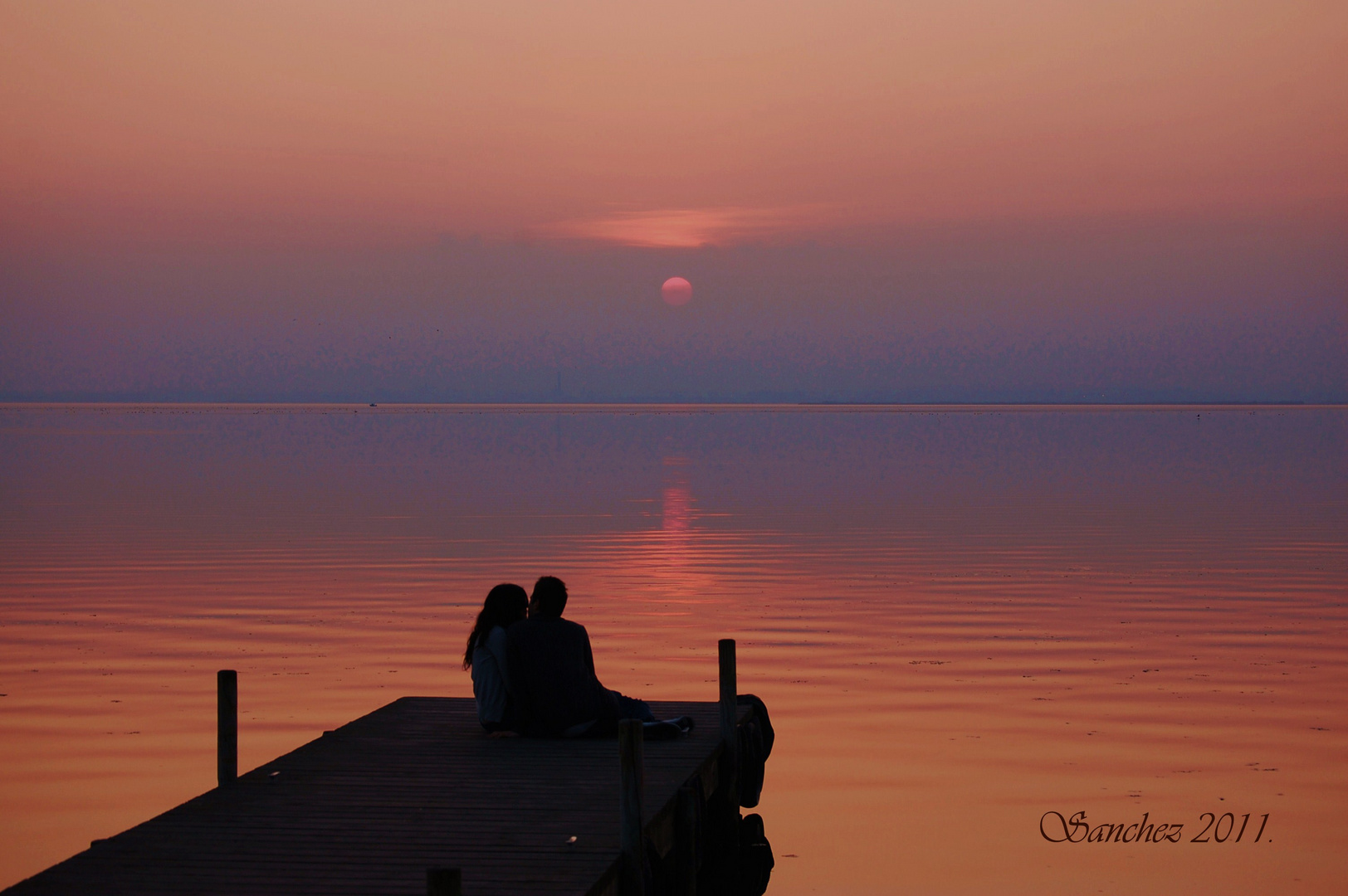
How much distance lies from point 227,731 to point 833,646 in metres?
11.8

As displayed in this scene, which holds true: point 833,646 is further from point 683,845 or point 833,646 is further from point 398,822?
point 398,822

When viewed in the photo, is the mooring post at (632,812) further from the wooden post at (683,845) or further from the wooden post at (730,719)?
the wooden post at (730,719)

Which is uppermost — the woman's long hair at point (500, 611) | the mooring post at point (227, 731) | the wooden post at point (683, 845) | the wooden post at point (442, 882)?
the woman's long hair at point (500, 611)

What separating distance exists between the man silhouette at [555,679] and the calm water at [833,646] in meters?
2.19

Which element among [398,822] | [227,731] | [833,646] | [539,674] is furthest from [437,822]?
[833,646]

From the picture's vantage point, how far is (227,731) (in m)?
12.1

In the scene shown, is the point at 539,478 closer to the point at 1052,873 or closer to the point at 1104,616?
the point at 1104,616

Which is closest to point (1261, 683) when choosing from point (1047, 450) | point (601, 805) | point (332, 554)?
point (601, 805)

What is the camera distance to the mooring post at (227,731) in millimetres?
11961

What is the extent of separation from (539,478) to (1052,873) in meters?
50.8

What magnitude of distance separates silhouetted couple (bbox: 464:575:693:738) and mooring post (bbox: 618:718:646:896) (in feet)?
9.75

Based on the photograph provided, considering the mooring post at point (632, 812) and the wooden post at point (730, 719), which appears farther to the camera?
the wooden post at point (730, 719)

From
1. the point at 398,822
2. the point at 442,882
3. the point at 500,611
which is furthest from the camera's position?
the point at 500,611

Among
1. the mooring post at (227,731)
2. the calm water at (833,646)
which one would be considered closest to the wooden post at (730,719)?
the calm water at (833,646)
